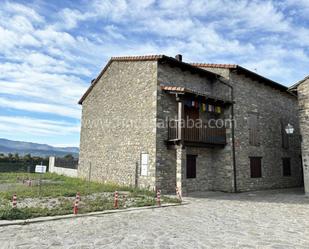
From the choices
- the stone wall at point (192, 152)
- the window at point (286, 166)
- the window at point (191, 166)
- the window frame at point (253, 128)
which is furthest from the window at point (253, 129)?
the window at point (191, 166)

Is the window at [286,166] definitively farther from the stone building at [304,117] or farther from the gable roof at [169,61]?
the gable roof at [169,61]

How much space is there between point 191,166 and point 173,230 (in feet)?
25.4

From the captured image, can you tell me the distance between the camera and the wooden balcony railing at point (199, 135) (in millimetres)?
13123

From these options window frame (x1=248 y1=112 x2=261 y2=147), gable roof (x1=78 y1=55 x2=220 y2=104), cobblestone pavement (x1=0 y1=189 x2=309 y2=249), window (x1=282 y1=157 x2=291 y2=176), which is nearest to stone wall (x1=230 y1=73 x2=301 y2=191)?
window frame (x1=248 y1=112 x2=261 y2=147)

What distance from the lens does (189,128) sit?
13.5 meters

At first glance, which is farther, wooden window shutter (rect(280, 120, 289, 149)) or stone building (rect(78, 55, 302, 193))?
wooden window shutter (rect(280, 120, 289, 149))

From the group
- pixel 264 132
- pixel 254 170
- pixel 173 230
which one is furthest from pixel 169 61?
pixel 173 230

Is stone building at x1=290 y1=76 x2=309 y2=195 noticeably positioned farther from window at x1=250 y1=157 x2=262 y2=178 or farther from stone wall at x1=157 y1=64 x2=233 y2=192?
stone wall at x1=157 y1=64 x2=233 y2=192

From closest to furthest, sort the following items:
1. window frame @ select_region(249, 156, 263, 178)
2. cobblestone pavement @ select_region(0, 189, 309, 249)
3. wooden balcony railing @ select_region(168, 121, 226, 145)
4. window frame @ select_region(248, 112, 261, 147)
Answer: cobblestone pavement @ select_region(0, 189, 309, 249)
wooden balcony railing @ select_region(168, 121, 226, 145)
window frame @ select_region(249, 156, 263, 178)
window frame @ select_region(248, 112, 261, 147)

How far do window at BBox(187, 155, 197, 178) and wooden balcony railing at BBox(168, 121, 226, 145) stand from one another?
1259 millimetres

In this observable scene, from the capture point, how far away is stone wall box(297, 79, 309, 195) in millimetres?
13680

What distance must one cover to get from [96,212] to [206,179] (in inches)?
317

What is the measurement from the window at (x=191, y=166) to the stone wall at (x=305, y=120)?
582 cm

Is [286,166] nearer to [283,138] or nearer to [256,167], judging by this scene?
[283,138]
